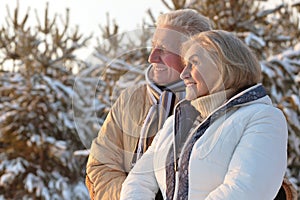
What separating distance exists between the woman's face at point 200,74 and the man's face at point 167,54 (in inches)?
8.8

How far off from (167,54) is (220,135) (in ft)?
1.37

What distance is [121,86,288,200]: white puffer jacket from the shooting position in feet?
5.25

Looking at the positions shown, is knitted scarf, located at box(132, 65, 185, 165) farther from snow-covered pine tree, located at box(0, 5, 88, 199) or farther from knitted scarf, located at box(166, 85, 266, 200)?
snow-covered pine tree, located at box(0, 5, 88, 199)

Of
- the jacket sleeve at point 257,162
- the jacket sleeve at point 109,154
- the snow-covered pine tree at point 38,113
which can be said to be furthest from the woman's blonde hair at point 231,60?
the snow-covered pine tree at point 38,113

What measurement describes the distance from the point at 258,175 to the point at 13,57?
9.58 meters

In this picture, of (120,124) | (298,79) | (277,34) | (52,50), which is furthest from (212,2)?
(120,124)

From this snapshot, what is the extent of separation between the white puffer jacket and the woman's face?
91 millimetres

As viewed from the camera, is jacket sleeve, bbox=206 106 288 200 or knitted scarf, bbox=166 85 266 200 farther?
knitted scarf, bbox=166 85 266 200

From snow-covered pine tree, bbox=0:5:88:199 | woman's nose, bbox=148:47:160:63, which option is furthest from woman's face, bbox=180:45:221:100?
snow-covered pine tree, bbox=0:5:88:199

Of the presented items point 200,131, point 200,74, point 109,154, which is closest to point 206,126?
point 200,131

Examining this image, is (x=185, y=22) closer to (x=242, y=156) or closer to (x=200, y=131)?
(x=200, y=131)

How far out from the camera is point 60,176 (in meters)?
9.95

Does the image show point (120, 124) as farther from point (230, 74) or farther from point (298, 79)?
point (298, 79)

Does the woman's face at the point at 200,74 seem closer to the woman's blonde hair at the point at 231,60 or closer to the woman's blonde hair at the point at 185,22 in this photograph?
the woman's blonde hair at the point at 231,60
